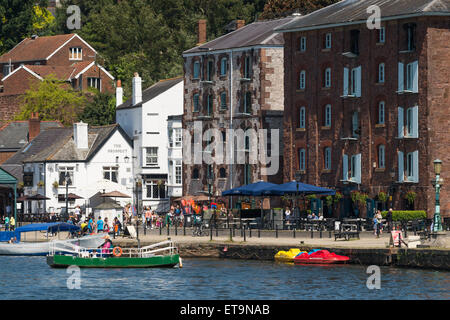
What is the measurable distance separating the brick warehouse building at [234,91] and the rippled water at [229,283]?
37.0 metres

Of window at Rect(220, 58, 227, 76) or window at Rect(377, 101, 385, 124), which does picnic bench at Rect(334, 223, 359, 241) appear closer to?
window at Rect(377, 101, 385, 124)

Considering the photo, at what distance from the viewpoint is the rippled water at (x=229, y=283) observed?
72.9 m

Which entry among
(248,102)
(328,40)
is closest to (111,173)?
(248,102)

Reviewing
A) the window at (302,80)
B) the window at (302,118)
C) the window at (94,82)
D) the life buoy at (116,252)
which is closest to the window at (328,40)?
the window at (302,80)

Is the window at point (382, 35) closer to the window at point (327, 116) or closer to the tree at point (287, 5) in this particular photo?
the window at point (327, 116)

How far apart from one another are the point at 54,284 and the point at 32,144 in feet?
221

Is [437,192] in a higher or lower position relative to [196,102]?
lower

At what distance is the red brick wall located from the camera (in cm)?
10694

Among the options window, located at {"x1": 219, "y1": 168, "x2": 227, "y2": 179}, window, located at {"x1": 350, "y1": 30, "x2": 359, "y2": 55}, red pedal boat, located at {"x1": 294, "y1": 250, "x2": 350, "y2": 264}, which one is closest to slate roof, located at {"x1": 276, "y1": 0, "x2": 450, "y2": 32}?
window, located at {"x1": 350, "y1": 30, "x2": 359, "y2": 55}

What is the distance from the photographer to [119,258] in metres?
86.2

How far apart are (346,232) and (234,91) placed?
4024 centimetres

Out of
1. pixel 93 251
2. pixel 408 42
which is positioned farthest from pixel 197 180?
pixel 93 251

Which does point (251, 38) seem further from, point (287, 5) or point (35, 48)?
point (35, 48)
